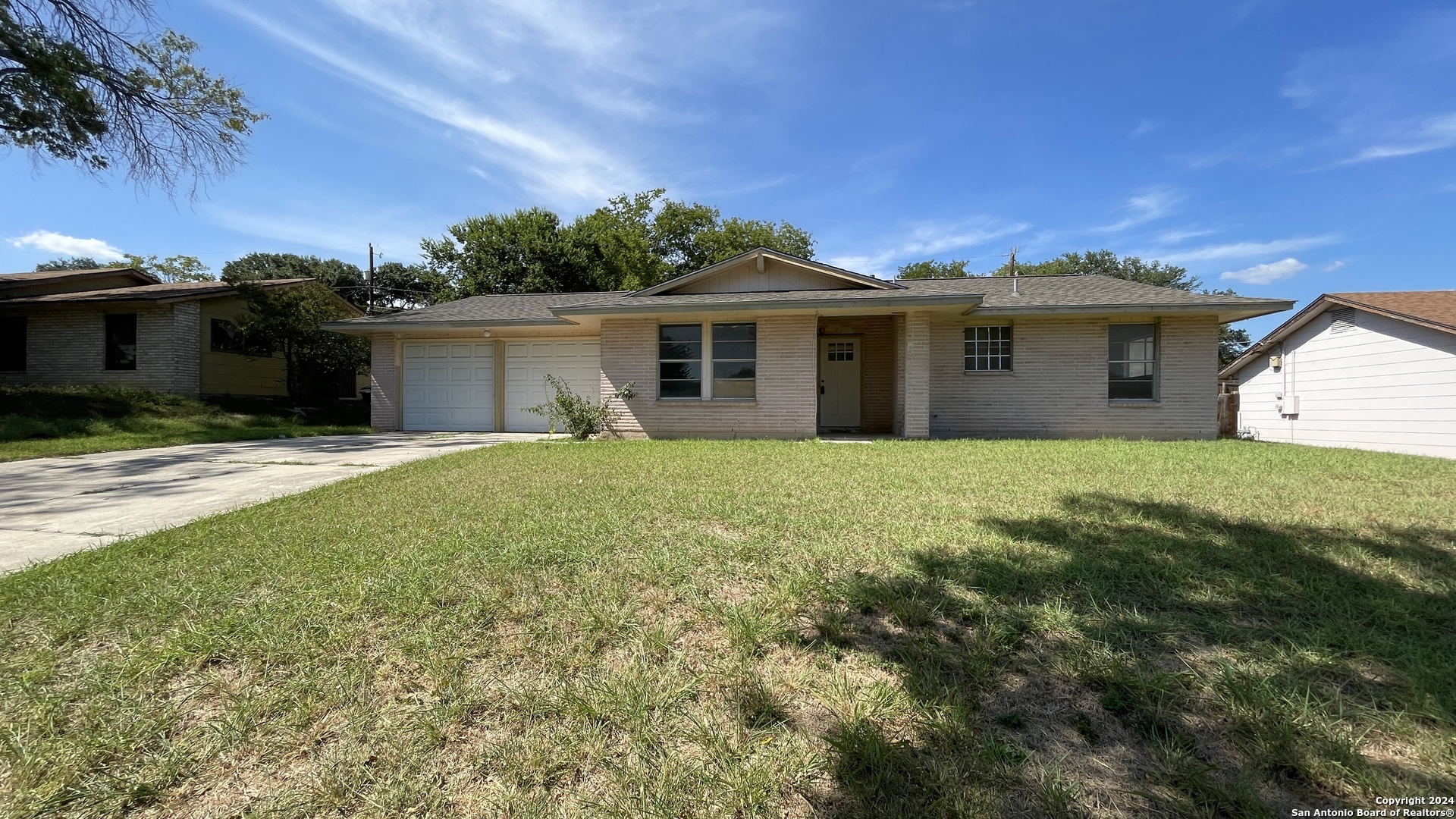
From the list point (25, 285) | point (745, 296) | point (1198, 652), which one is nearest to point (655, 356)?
point (745, 296)

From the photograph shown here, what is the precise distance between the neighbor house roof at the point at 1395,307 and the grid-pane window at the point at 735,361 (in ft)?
38.4

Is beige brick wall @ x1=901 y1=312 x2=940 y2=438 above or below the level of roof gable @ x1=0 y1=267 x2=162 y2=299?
below

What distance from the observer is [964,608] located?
257 centimetres

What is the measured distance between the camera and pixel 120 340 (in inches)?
621

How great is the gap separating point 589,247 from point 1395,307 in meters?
27.0

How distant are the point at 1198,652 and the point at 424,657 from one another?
318cm

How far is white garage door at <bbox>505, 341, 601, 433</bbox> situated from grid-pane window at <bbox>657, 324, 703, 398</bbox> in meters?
2.28

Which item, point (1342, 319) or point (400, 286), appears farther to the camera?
point (400, 286)

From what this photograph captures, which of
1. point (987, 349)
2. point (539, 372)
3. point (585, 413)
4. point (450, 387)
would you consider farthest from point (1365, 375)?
point (450, 387)

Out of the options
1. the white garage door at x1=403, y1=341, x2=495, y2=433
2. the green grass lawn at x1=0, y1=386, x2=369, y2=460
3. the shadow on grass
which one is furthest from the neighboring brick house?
the shadow on grass

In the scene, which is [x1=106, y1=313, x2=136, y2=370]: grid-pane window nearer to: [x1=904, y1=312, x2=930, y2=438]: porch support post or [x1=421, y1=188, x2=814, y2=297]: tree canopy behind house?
[x1=421, y1=188, x2=814, y2=297]: tree canopy behind house

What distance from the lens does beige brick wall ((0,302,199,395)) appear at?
604 inches

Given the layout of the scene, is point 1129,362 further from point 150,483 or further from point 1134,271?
point 1134,271

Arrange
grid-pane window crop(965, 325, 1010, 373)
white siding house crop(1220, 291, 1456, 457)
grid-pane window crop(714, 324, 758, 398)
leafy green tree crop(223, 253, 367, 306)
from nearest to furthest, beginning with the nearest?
white siding house crop(1220, 291, 1456, 457) < grid-pane window crop(714, 324, 758, 398) < grid-pane window crop(965, 325, 1010, 373) < leafy green tree crop(223, 253, 367, 306)
